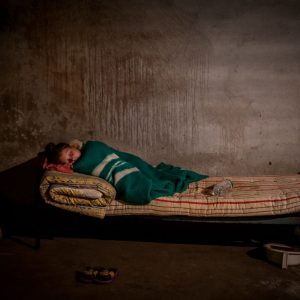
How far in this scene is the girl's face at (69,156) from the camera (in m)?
3.07

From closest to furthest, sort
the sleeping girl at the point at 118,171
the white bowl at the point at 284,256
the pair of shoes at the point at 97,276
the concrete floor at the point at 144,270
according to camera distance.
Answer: the concrete floor at the point at 144,270 → the pair of shoes at the point at 97,276 → the white bowl at the point at 284,256 → the sleeping girl at the point at 118,171

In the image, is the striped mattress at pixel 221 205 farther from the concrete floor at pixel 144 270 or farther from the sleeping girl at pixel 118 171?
the concrete floor at pixel 144 270

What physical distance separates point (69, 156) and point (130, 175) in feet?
2.02

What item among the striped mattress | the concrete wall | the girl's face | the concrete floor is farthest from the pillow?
the concrete wall

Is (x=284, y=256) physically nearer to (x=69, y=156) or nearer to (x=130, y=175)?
(x=130, y=175)

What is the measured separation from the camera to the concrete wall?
359 centimetres

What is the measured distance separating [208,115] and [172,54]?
738mm

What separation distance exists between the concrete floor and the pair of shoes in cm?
4

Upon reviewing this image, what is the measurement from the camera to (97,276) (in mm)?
2455

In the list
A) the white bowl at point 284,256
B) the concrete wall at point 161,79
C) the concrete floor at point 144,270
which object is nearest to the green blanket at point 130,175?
the concrete wall at point 161,79

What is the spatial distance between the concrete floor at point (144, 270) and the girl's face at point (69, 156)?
0.76m

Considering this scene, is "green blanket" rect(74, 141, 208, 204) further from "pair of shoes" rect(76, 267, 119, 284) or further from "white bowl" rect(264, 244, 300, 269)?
"white bowl" rect(264, 244, 300, 269)

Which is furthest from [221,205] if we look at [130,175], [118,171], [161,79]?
[161,79]

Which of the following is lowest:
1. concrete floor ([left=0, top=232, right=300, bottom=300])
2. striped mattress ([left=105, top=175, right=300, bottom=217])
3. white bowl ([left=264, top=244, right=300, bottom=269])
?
concrete floor ([left=0, top=232, right=300, bottom=300])
